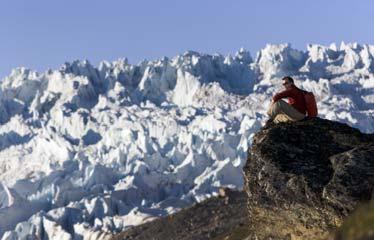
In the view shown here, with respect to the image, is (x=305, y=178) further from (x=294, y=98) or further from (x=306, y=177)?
(x=294, y=98)

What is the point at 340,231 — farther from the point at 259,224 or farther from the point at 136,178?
the point at 136,178

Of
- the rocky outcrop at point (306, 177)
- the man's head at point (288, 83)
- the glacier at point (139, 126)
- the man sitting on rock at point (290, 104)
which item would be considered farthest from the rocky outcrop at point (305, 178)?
the glacier at point (139, 126)

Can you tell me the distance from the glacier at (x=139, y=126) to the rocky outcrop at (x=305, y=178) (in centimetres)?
8917

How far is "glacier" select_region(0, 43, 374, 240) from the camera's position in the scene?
11650cm

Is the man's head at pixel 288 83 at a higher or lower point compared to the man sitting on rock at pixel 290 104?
higher

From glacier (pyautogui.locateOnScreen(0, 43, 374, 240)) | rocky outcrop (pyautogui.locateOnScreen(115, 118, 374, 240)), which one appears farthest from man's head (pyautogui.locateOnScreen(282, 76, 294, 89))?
glacier (pyautogui.locateOnScreen(0, 43, 374, 240))

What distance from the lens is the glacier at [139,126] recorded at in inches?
4587

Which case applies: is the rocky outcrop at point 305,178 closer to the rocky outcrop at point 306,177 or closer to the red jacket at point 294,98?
the rocky outcrop at point 306,177

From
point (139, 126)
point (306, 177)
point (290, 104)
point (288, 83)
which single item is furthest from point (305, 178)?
point (139, 126)

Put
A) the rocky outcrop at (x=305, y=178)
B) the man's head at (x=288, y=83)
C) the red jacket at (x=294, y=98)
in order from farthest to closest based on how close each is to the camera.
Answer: the red jacket at (x=294, y=98) → the man's head at (x=288, y=83) → the rocky outcrop at (x=305, y=178)

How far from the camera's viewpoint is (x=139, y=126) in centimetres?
15588

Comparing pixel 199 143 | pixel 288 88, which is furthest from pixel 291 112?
pixel 199 143

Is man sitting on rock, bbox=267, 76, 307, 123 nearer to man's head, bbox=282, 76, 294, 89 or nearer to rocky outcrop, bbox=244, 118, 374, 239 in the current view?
man's head, bbox=282, 76, 294, 89

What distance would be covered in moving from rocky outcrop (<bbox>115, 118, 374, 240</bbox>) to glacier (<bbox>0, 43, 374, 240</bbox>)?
89170 mm
